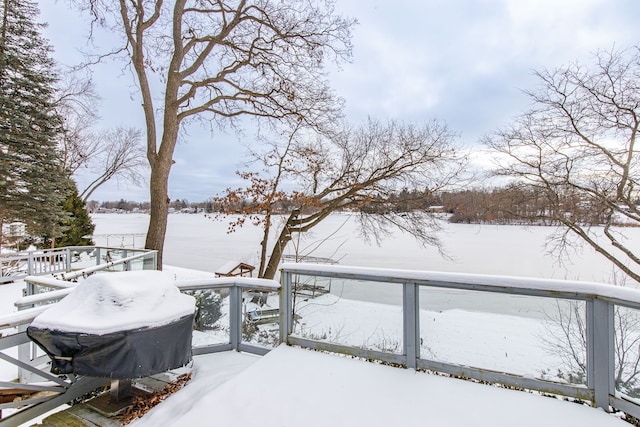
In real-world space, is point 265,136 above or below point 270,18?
below

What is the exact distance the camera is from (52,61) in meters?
12.2

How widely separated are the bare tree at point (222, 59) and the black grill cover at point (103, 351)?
23.4ft

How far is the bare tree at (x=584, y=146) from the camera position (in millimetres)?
9734

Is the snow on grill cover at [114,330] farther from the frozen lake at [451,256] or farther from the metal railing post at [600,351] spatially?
the frozen lake at [451,256]

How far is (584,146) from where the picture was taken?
1072cm


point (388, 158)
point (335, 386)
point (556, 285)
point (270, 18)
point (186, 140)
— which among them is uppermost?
point (270, 18)

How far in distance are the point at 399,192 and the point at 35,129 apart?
13395 mm

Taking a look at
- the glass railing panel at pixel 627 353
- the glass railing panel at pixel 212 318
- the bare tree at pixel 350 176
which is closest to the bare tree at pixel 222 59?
the bare tree at pixel 350 176

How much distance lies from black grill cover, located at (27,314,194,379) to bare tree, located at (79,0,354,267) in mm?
7133

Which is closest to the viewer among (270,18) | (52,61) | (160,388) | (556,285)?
(556,285)

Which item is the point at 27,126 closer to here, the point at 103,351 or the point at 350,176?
the point at 350,176

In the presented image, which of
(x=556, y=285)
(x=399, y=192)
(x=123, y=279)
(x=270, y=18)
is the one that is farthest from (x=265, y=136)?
(x=556, y=285)

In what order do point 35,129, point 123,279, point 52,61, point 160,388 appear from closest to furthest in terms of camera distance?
point 123,279
point 160,388
point 35,129
point 52,61

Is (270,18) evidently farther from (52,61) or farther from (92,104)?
(92,104)
